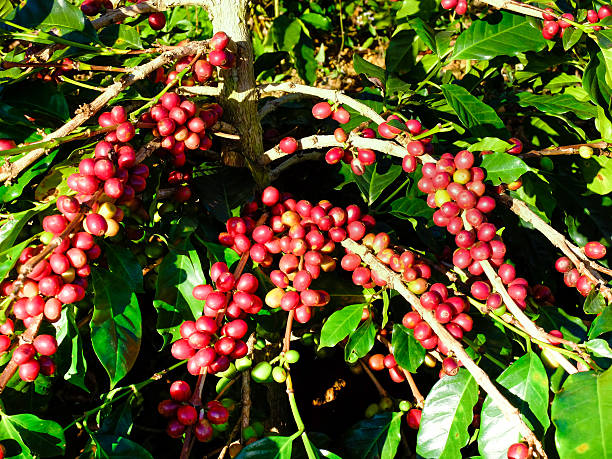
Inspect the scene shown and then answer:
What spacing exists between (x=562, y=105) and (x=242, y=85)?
0.96 meters

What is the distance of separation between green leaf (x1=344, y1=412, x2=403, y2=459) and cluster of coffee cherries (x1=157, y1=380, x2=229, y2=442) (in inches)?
13.6

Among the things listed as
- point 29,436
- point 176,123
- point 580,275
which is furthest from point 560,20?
point 29,436

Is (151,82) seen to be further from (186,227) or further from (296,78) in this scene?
(296,78)

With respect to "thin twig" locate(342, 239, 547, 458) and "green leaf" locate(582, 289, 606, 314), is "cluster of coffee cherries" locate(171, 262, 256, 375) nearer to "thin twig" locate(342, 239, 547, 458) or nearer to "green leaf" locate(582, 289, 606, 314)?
"thin twig" locate(342, 239, 547, 458)

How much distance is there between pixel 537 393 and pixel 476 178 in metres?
0.43

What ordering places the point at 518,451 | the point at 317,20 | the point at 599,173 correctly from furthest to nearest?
the point at 317,20 → the point at 599,173 → the point at 518,451

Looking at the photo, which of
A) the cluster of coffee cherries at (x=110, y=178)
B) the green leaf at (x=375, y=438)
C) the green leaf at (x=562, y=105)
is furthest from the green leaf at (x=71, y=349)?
the green leaf at (x=562, y=105)

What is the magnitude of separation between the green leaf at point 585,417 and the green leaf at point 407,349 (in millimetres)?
302

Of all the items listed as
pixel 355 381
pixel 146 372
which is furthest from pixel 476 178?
pixel 146 372

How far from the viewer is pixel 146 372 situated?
1611 mm

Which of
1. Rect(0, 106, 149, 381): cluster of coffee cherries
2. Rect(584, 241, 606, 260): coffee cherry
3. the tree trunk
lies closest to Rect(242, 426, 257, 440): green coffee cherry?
Rect(0, 106, 149, 381): cluster of coffee cherries

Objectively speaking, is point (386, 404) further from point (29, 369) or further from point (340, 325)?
point (29, 369)

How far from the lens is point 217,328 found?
1.01 metres

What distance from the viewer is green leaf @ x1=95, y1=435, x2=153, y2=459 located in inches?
39.8
